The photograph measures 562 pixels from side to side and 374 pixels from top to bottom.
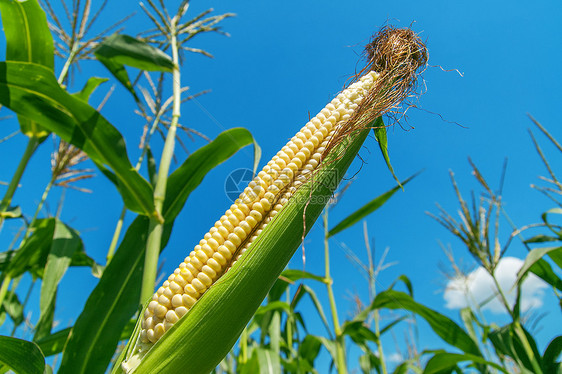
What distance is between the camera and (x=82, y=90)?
9.14 ft

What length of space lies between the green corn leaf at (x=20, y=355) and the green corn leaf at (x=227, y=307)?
0.46 metres

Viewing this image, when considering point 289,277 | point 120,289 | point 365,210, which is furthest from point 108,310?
point 365,210

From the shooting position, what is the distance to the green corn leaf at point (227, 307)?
971 mm

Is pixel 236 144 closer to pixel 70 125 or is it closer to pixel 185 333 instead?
pixel 70 125

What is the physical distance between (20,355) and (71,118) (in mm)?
1347

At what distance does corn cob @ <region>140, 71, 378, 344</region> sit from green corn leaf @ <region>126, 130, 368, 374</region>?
0.08 meters

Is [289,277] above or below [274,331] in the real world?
above

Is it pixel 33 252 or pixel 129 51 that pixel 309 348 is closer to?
pixel 33 252

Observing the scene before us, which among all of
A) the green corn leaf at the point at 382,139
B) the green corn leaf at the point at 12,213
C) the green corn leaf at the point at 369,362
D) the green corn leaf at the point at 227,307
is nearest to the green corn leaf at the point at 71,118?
the green corn leaf at the point at 12,213

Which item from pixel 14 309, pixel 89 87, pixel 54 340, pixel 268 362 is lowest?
pixel 14 309

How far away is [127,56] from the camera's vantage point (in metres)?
2.45

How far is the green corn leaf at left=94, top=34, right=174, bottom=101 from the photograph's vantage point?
2.41 metres

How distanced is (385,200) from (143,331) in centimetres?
249

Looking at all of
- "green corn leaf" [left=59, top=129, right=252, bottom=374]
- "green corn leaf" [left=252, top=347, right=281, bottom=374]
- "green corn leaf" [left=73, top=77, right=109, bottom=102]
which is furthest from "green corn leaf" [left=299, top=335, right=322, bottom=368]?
"green corn leaf" [left=73, top=77, right=109, bottom=102]
